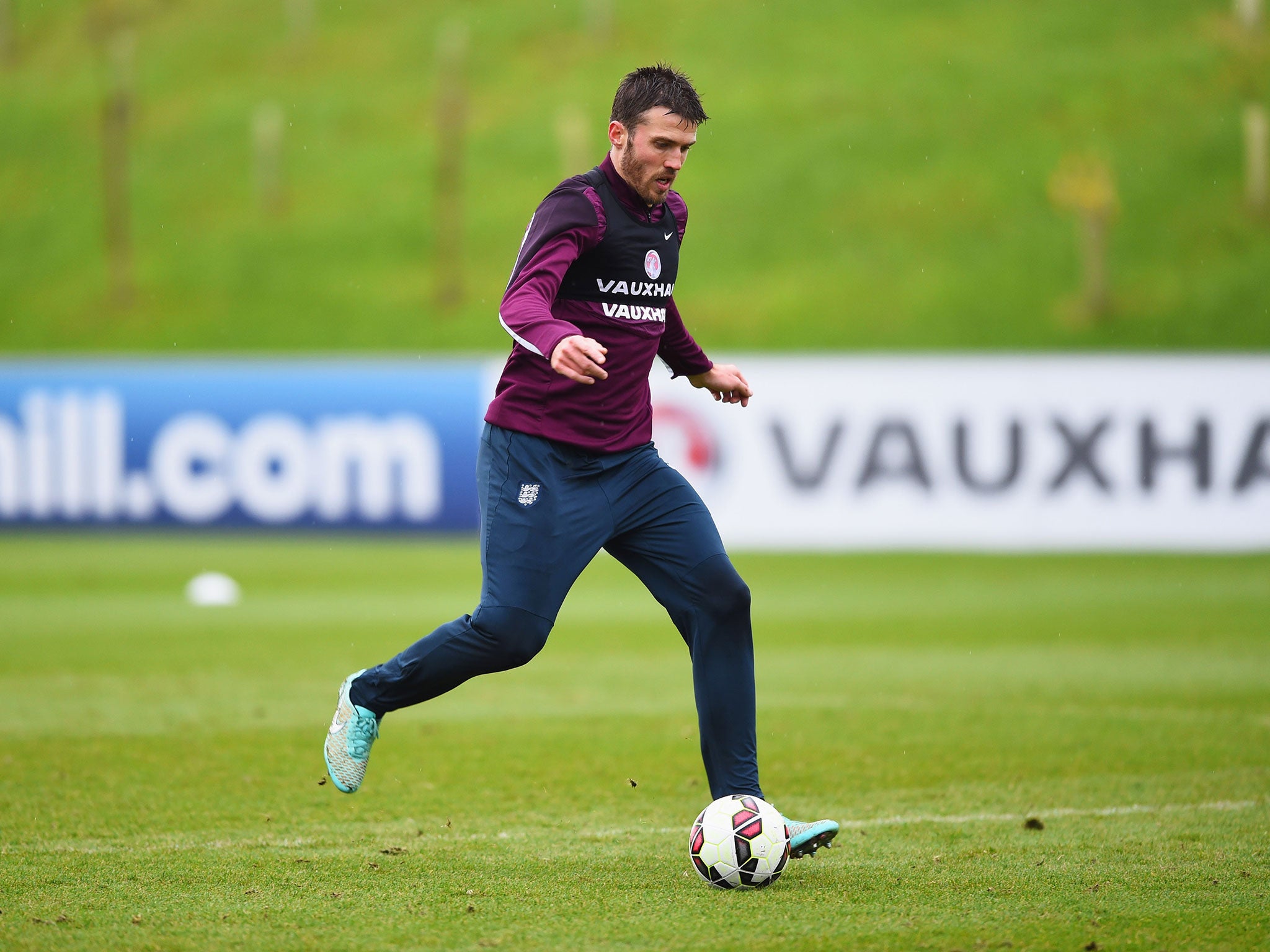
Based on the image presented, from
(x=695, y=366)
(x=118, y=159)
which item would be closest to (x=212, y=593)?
(x=695, y=366)

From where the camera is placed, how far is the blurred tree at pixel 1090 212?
3200cm

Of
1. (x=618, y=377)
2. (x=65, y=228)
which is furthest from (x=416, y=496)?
(x=65, y=228)

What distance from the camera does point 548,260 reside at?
4.93 meters

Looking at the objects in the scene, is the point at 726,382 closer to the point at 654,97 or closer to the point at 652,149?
the point at 652,149

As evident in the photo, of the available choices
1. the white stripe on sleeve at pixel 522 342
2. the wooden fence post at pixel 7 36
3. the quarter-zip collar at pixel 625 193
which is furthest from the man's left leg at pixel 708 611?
the wooden fence post at pixel 7 36

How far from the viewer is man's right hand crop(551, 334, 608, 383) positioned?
457 centimetres

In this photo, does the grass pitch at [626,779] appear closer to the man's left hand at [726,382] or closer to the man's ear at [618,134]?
the man's left hand at [726,382]

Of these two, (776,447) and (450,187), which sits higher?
(450,187)

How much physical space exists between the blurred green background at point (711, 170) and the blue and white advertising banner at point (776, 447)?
15.5m

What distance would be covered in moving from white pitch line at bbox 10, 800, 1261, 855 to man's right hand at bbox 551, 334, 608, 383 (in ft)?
5.95

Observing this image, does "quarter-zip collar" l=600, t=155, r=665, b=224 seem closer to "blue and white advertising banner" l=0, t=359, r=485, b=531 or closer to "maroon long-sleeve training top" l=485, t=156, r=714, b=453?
"maroon long-sleeve training top" l=485, t=156, r=714, b=453

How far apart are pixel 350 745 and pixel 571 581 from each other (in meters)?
0.87

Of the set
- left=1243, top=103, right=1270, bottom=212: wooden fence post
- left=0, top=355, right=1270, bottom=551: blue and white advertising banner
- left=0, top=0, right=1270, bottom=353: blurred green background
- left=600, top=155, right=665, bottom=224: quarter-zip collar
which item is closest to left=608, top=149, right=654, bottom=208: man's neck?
left=600, top=155, right=665, bottom=224: quarter-zip collar

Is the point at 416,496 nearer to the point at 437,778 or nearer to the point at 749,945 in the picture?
the point at 437,778
